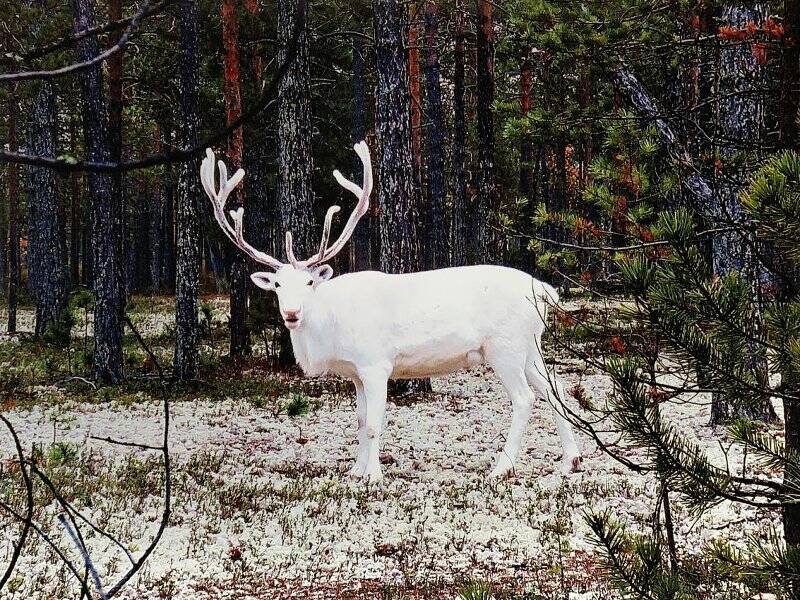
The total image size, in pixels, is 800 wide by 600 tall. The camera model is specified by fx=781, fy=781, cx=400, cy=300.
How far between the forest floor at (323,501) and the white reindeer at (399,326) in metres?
0.72

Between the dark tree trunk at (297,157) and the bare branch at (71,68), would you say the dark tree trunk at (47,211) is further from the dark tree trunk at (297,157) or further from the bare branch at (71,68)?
the bare branch at (71,68)

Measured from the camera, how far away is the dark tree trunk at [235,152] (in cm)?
1594

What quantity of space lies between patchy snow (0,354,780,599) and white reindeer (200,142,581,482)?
661 mm

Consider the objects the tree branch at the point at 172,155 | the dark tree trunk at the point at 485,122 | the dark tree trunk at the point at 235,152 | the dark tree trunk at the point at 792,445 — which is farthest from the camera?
the dark tree trunk at the point at 485,122

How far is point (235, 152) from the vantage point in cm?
1588

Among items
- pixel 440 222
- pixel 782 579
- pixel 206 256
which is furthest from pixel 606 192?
pixel 206 256

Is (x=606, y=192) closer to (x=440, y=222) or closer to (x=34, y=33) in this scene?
(x=34, y=33)

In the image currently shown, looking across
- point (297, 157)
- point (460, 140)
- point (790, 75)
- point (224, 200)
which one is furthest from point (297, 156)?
point (790, 75)

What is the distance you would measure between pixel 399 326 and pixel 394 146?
16.9 feet

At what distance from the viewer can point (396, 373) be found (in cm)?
877

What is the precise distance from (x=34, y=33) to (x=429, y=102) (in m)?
12.5

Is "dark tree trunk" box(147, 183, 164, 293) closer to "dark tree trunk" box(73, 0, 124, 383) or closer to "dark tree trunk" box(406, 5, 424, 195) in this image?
"dark tree trunk" box(406, 5, 424, 195)

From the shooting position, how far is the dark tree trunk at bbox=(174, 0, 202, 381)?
537 inches

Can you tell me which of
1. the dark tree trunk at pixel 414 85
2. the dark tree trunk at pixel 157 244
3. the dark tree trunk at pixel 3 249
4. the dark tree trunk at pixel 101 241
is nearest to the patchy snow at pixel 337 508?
the dark tree trunk at pixel 101 241
